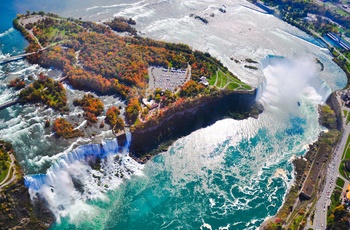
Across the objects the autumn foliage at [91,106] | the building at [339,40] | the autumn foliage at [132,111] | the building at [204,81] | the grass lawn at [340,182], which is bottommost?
the autumn foliage at [91,106]

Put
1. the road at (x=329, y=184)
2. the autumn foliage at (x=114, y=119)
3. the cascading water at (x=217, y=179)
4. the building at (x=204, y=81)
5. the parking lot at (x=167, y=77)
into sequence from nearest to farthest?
the road at (x=329, y=184), the cascading water at (x=217, y=179), the autumn foliage at (x=114, y=119), the parking lot at (x=167, y=77), the building at (x=204, y=81)

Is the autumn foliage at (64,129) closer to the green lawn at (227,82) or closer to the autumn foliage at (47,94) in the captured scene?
the autumn foliage at (47,94)

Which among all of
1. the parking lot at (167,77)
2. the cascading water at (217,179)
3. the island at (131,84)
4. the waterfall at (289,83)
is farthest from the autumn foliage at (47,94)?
the waterfall at (289,83)

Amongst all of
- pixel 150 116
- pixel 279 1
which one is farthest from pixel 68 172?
pixel 279 1

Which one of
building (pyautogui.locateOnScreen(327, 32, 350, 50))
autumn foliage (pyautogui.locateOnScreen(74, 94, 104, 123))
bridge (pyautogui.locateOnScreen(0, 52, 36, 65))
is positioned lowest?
bridge (pyautogui.locateOnScreen(0, 52, 36, 65))

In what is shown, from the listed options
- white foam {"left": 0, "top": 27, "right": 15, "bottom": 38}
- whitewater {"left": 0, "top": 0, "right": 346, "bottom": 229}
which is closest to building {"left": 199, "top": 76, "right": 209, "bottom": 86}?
whitewater {"left": 0, "top": 0, "right": 346, "bottom": 229}

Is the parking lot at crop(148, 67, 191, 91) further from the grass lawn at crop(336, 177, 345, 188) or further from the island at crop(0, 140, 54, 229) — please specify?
the grass lawn at crop(336, 177, 345, 188)
